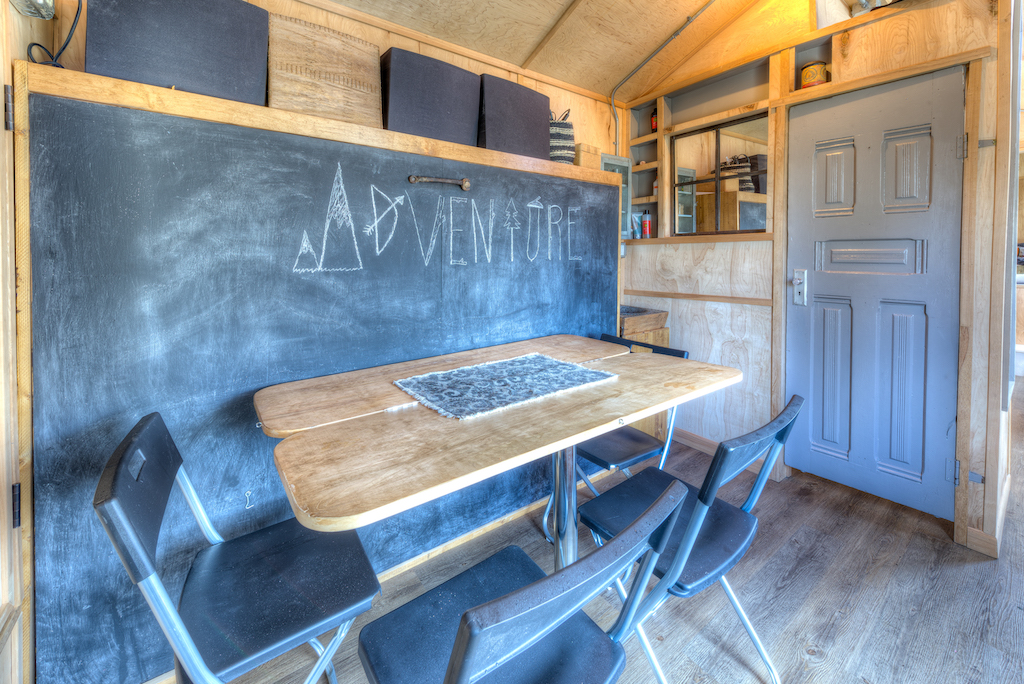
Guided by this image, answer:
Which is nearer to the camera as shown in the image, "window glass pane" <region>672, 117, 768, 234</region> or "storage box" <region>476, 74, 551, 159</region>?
"storage box" <region>476, 74, 551, 159</region>

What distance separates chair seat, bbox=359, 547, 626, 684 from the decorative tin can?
2.83m

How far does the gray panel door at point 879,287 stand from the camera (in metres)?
2.06

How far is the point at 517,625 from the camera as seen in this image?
0.58 m

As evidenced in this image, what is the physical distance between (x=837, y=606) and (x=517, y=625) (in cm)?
172

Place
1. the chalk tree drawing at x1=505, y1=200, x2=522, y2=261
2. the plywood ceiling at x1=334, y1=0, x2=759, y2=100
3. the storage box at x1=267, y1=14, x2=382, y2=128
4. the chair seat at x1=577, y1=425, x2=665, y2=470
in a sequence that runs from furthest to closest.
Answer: the plywood ceiling at x1=334, y1=0, x2=759, y2=100 → the chalk tree drawing at x1=505, y1=200, x2=522, y2=261 → the chair seat at x1=577, y1=425, x2=665, y2=470 → the storage box at x1=267, y1=14, x2=382, y2=128

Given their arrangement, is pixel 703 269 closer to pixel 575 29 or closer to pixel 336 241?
pixel 575 29

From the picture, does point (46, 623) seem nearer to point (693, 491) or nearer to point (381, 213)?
point (381, 213)

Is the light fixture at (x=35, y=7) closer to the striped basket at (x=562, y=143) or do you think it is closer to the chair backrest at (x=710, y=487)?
the striped basket at (x=562, y=143)

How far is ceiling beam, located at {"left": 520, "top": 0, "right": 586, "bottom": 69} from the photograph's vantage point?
94.7 inches

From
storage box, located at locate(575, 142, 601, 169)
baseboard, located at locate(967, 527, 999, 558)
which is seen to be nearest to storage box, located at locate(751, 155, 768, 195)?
storage box, located at locate(575, 142, 601, 169)

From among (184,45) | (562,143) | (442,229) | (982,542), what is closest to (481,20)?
(562,143)

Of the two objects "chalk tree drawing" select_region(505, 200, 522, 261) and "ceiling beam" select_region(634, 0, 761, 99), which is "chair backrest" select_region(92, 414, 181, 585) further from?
"ceiling beam" select_region(634, 0, 761, 99)

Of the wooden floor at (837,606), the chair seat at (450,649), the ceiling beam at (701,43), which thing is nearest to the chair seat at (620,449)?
the wooden floor at (837,606)

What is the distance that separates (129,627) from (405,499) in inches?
47.6
